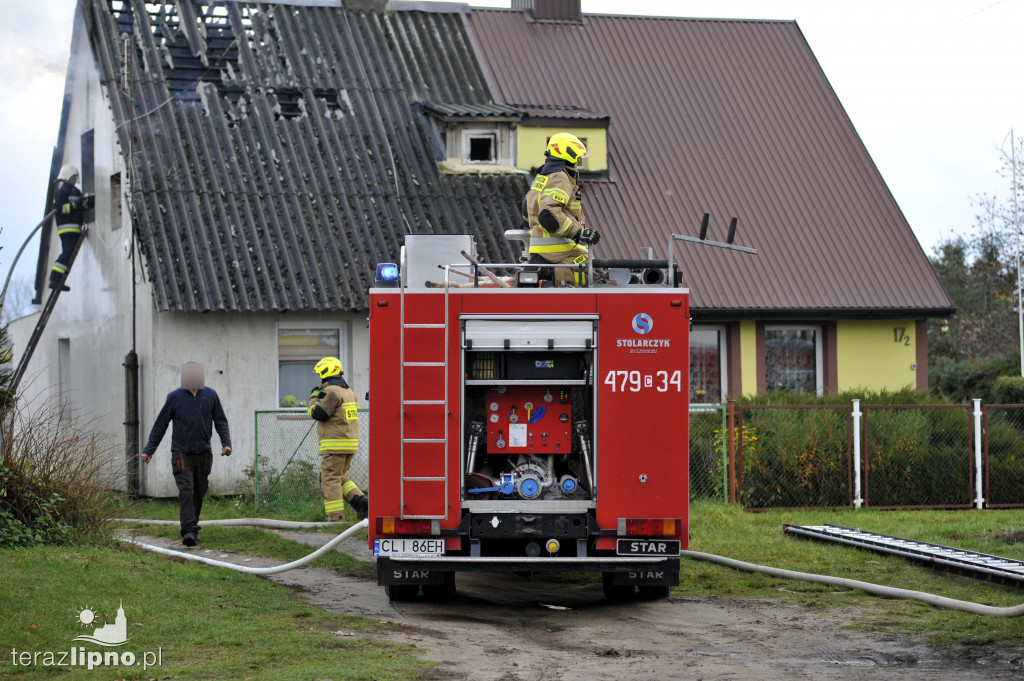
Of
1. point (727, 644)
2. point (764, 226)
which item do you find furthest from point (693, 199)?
point (727, 644)

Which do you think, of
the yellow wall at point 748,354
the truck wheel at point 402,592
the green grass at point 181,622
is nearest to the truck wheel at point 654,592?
the truck wheel at point 402,592

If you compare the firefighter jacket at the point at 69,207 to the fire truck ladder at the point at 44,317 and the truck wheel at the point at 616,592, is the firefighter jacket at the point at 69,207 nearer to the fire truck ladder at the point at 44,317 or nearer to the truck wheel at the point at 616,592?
the fire truck ladder at the point at 44,317

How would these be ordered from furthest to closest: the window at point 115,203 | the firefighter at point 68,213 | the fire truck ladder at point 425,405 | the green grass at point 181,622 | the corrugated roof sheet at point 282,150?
the firefighter at point 68,213, the window at point 115,203, the corrugated roof sheet at point 282,150, the fire truck ladder at point 425,405, the green grass at point 181,622

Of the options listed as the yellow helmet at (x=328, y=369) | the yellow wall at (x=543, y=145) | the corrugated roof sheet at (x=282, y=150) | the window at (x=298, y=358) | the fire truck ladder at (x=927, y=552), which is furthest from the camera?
the yellow wall at (x=543, y=145)

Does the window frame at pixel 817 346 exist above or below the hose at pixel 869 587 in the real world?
above

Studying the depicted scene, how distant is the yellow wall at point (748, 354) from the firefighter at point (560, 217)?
9933 mm

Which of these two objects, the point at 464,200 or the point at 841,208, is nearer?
the point at 464,200

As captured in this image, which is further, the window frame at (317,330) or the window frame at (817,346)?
the window frame at (817,346)

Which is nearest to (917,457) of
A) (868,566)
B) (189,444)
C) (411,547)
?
(868,566)

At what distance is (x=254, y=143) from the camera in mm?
18734

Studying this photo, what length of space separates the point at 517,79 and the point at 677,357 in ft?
43.4

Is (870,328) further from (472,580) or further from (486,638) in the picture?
(486,638)

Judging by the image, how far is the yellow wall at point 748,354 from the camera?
19.8 meters

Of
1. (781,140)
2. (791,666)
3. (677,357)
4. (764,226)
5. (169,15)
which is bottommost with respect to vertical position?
(791,666)
